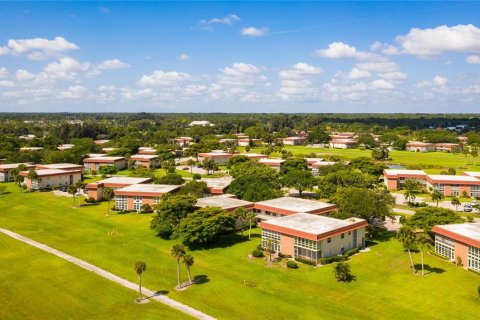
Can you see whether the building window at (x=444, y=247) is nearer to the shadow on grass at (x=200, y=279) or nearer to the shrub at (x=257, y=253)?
the shrub at (x=257, y=253)

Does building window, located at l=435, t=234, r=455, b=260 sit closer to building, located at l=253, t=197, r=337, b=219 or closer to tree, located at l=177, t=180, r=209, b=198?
building, located at l=253, t=197, r=337, b=219

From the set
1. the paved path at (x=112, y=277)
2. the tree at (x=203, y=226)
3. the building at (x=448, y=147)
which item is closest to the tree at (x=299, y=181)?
the tree at (x=203, y=226)

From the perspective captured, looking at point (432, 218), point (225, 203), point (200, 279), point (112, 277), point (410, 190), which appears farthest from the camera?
point (410, 190)

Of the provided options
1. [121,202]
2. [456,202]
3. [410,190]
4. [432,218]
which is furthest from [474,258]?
[121,202]

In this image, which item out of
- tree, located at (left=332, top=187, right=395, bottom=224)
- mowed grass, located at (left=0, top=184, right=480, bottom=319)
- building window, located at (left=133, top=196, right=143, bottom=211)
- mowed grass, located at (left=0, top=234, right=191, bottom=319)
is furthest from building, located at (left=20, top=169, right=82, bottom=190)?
tree, located at (left=332, top=187, right=395, bottom=224)

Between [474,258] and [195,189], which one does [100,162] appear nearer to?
[195,189]

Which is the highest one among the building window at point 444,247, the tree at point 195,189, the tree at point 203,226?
the tree at point 195,189
